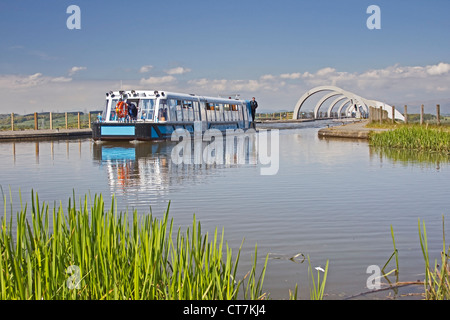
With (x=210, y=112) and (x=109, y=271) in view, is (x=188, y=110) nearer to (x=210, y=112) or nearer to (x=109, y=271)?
(x=210, y=112)

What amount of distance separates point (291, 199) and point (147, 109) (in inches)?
754

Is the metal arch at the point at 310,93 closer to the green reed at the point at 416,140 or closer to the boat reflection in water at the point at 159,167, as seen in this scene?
the green reed at the point at 416,140

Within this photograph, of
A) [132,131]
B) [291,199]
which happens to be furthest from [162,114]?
[291,199]

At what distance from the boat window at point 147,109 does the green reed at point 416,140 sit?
958 centimetres

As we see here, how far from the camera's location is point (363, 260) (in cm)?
586

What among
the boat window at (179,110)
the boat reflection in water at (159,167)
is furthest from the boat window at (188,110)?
the boat reflection in water at (159,167)

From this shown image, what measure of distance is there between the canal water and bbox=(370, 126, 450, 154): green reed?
5.11ft

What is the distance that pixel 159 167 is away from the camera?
634 inches

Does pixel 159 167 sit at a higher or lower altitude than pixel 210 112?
lower

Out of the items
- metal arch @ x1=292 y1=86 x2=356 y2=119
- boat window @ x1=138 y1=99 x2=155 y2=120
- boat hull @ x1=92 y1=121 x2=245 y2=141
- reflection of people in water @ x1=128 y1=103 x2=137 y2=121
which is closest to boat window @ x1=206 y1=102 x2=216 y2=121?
boat hull @ x1=92 y1=121 x2=245 y2=141

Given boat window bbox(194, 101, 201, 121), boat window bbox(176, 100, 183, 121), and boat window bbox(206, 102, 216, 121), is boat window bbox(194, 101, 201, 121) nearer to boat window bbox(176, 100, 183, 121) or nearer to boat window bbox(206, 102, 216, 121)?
boat window bbox(206, 102, 216, 121)

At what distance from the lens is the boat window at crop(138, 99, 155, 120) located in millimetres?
28266
